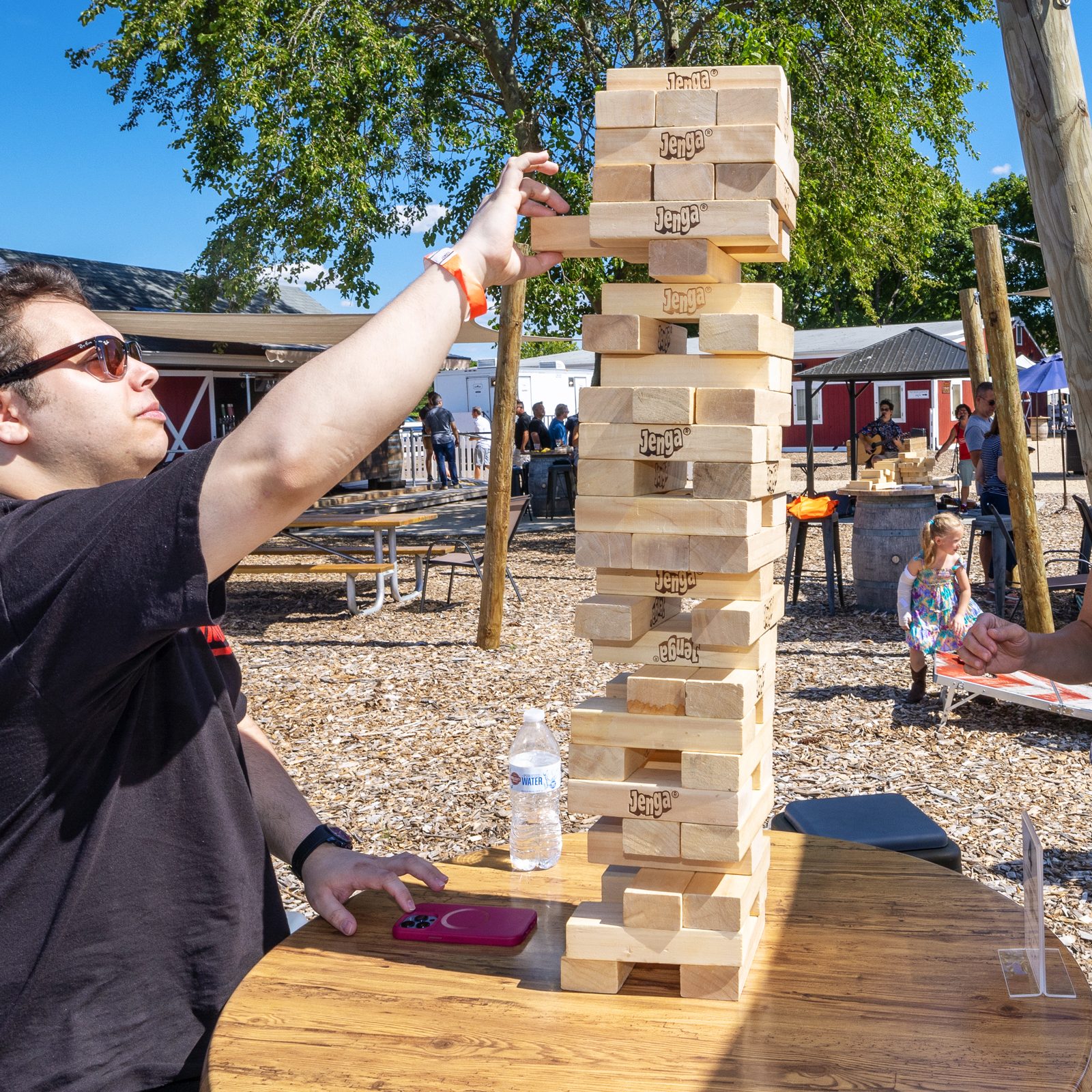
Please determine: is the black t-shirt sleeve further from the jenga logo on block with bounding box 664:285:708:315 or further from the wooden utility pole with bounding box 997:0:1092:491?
the wooden utility pole with bounding box 997:0:1092:491

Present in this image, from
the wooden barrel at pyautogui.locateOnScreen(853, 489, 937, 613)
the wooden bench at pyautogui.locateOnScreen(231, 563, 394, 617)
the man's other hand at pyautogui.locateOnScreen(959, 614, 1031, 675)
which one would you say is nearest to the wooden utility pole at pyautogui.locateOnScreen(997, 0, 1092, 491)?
the man's other hand at pyautogui.locateOnScreen(959, 614, 1031, 675)

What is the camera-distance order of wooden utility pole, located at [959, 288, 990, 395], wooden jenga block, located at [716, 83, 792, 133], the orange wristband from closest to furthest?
1. the orange wristband
2. wooden jenga block, located at [716, 83, 792, 133]
3. wooden utility pole, located at [959, 288, 990, 395]

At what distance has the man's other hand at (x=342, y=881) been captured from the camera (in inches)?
79.1

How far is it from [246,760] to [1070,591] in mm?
9676

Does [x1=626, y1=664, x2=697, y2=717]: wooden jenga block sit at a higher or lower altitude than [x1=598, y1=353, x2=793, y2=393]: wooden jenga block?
lower

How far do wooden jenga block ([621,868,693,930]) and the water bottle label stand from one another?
2.71 ft

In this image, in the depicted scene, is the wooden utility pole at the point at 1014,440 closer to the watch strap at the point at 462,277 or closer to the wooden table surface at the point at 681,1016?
the wooden table surface at the point at 681,1016

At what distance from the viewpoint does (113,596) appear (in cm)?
129

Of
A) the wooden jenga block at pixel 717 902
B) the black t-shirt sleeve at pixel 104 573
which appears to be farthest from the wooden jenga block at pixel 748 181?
the wooden jenga block at pixel 717 902

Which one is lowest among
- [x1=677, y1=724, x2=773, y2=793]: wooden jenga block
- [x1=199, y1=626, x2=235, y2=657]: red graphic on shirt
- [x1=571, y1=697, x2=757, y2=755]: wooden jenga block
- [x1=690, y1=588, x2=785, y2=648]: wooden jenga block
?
[x1=677, y1=724, x2=773, y2=793]: wooden jenga block

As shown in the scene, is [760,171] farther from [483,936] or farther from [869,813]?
[869,813]

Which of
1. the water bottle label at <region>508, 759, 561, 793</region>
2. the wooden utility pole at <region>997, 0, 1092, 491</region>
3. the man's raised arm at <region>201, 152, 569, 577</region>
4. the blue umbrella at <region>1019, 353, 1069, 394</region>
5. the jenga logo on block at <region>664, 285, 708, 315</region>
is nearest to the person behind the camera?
the man's raised arm at <region>201, 152, 569, 577</region>

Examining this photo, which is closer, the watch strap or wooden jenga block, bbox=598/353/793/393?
the watch strap

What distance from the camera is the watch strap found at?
1.43 metres
